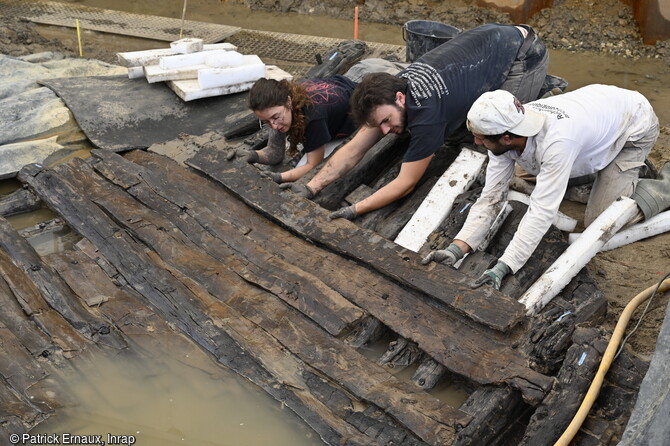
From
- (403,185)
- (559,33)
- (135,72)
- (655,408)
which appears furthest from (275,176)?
(559,33)

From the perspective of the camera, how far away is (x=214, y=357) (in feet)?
12.2

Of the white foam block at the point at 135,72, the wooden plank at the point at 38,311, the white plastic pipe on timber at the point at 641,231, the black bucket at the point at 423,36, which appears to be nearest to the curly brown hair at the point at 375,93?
the black bucket at the point at 423,36

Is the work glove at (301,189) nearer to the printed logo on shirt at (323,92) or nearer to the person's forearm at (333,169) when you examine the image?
the person's forearm at (333,169)

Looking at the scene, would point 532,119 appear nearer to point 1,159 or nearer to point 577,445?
point 577,445

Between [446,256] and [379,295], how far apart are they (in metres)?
0.46

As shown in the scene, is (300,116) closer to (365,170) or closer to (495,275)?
(365,170)

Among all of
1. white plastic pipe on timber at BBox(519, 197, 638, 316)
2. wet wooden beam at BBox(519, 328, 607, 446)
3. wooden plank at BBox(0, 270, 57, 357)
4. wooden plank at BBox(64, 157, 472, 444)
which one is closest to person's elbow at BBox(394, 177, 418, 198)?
white plastic pipe on timber at BBox(519, 197, 638, 316)

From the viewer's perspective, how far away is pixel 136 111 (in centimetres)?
624

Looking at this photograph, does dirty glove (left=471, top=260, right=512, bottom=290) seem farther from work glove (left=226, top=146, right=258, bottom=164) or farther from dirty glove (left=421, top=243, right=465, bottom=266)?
work glove (left=226, top=146, right=258, bottom=164)

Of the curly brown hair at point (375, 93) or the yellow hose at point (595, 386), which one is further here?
the curly brown hair at point (375, 93)

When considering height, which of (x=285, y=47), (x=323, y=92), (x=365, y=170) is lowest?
(x=285, y=47)

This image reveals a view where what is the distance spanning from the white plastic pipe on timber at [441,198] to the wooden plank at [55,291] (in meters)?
1.83

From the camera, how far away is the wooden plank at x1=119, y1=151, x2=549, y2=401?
3.38m

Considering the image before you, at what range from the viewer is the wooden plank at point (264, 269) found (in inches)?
Answer: 150
